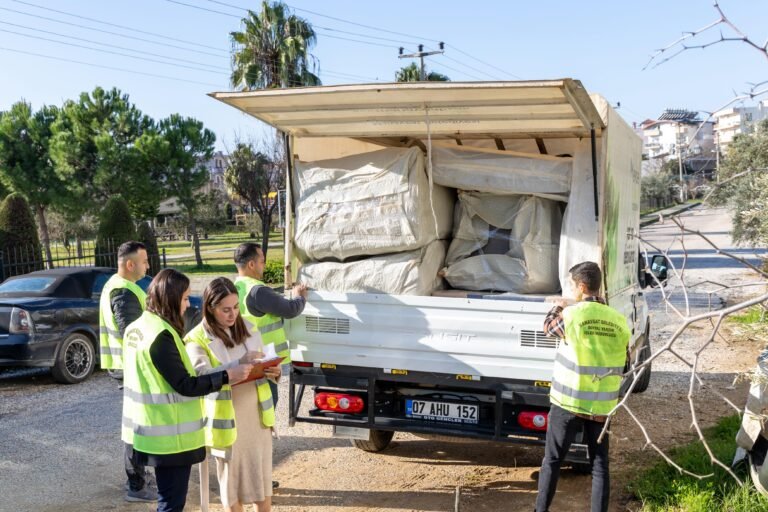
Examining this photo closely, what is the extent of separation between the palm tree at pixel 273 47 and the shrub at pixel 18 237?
11420 millimetres

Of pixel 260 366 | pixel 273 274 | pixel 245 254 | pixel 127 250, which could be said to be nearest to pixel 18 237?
pixel 273 274

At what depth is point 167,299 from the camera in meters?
3.68

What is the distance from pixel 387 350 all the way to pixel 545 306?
45.1 inches

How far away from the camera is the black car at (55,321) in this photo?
8492mm

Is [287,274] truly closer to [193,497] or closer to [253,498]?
[193,497]

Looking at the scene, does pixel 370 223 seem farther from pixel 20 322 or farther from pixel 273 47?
pixel 273 47

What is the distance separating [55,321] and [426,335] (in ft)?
18.1

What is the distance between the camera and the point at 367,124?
5.63 meters

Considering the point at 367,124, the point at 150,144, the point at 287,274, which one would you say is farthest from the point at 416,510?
the point at 150,144

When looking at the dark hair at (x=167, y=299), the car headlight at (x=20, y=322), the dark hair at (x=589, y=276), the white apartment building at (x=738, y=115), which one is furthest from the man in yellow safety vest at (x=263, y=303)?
the car headlight at (x=20, y=322)

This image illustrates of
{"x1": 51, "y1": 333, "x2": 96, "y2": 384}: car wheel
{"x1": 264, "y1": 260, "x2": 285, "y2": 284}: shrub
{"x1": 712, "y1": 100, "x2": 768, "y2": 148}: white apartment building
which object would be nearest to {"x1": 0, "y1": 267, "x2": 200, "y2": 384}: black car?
{"x1": 51, "y1": 333, "x2": 96, "y2": 384}: car wheel

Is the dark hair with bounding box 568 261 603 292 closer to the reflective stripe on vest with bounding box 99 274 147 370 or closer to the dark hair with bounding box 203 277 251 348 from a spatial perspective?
the dark hair with bounding box 203 277 251 348

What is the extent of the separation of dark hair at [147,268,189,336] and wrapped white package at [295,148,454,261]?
2.06m

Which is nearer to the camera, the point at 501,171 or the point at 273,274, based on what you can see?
the point at 501,171
